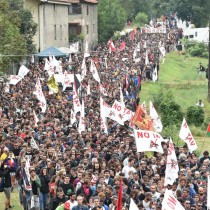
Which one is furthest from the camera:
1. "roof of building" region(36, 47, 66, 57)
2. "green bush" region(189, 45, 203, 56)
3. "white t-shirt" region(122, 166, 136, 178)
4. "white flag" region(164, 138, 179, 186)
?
"green bush" region(189, 45, 203, 56)

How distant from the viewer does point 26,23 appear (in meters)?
54.4

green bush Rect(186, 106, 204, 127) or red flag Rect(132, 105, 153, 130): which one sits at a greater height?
red flag Rect(132, 105, 153, 130)

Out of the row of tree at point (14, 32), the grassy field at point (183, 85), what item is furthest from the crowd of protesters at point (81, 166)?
the row of tree at point (14, 32)

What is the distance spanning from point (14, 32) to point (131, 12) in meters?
85.8

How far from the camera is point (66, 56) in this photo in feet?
192

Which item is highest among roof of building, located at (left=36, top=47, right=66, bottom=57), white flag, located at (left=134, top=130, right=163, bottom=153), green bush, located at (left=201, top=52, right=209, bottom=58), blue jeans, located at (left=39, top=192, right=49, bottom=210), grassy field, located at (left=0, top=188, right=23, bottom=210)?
white flag, located at (left=134, top=130, right=163, bottom=153)

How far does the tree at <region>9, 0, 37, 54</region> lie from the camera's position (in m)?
53.9

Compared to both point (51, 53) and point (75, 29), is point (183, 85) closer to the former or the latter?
point (51, 53)

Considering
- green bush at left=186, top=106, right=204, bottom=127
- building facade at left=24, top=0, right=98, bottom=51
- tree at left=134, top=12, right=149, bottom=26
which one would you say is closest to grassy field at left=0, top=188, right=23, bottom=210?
green bush at left=186, top=106, right=204, bottom=127

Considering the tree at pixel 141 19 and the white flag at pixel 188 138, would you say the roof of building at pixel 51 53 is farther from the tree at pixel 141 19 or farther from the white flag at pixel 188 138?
the tree at pixel 141 19

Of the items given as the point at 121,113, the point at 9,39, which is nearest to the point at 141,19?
the point at 9,39

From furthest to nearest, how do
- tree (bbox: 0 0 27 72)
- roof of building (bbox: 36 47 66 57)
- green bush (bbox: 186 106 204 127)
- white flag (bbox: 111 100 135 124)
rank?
1. roof of building (bbox: 36 47 66 57)
2. tree (bbox: 0 0 27 72)
3. green bush (bbox: 186 106 204 127)
4. white flag (bbox: 111 100 135 124)

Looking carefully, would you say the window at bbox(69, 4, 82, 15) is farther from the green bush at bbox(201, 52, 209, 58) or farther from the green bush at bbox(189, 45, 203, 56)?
the green bush at bbox(201, 52, 209, 58)

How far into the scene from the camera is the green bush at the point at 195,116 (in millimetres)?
38375
